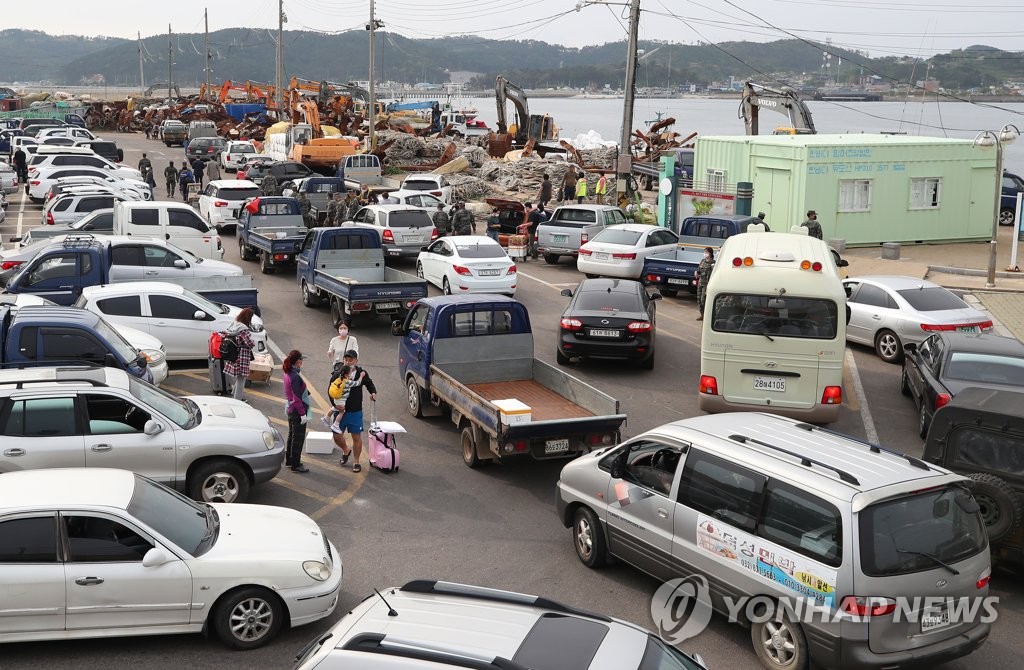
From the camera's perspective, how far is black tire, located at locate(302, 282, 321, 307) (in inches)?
Result: 858

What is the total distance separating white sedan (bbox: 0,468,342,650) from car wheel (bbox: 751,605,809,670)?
11.2 ft

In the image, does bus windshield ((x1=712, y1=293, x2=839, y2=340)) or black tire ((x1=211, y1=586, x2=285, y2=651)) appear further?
bus windshield ((x1=712, y1=293, x2=839, y2=340))

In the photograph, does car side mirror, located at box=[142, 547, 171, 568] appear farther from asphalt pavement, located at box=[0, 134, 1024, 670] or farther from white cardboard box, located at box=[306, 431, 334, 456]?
white cardboard box, located at box=[306, 431, 334, 456]

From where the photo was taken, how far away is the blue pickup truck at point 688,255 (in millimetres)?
23453

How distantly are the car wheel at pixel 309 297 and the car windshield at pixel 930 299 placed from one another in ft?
38.2

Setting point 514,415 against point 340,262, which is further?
point 340,262

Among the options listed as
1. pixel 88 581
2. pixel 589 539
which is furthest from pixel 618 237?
pixel 88 581

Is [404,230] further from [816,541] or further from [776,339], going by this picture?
[816,541]

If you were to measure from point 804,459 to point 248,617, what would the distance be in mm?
4562

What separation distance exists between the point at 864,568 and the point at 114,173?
3747cm

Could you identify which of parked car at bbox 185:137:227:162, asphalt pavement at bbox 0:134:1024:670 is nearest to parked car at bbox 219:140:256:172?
parked car at bbox 185:137:227:162

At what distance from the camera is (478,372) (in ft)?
46.8

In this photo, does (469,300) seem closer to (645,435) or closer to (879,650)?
(645,435)

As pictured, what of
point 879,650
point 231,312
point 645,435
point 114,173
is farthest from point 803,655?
point 114,173
